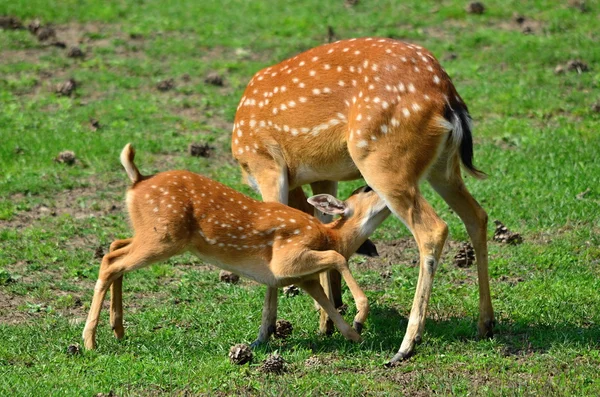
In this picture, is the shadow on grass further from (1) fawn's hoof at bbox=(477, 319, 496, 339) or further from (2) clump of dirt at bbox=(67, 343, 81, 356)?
(2) clump of dirt at bbox=(67, 343, 81, 356)

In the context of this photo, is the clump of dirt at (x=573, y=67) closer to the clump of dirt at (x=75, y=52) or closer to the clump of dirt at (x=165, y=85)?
the clump of dirt at (x=165, y=85)

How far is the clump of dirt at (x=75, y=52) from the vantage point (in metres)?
14.9

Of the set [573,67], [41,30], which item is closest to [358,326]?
[573,67]

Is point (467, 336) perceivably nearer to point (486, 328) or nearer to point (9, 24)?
point (486, 328)

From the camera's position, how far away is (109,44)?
15.5 m

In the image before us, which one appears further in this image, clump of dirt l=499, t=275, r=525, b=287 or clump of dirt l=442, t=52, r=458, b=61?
clump of dirt l=442, t=52, r=458, b=61

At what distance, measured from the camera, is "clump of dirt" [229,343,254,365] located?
22.1 feet

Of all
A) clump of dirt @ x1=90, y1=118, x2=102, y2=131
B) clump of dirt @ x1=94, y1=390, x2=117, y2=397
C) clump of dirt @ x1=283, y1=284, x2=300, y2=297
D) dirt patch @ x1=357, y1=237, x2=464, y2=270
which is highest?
clump of dirt @ x1=94, y1=390, x2=117, y2=397

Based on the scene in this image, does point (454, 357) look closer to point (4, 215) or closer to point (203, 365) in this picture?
point (203, 365)

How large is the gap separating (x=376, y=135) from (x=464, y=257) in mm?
2184

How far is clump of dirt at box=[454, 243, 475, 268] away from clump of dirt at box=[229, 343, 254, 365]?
9.23ft

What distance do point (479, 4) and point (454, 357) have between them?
33.2 ft

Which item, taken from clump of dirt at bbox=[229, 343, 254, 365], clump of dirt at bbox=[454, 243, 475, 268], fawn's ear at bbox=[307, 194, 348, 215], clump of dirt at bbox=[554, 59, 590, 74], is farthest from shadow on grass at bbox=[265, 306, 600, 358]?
clump of dirt at bbox=[554, 59, 590, 74]

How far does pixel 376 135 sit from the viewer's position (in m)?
7.23
